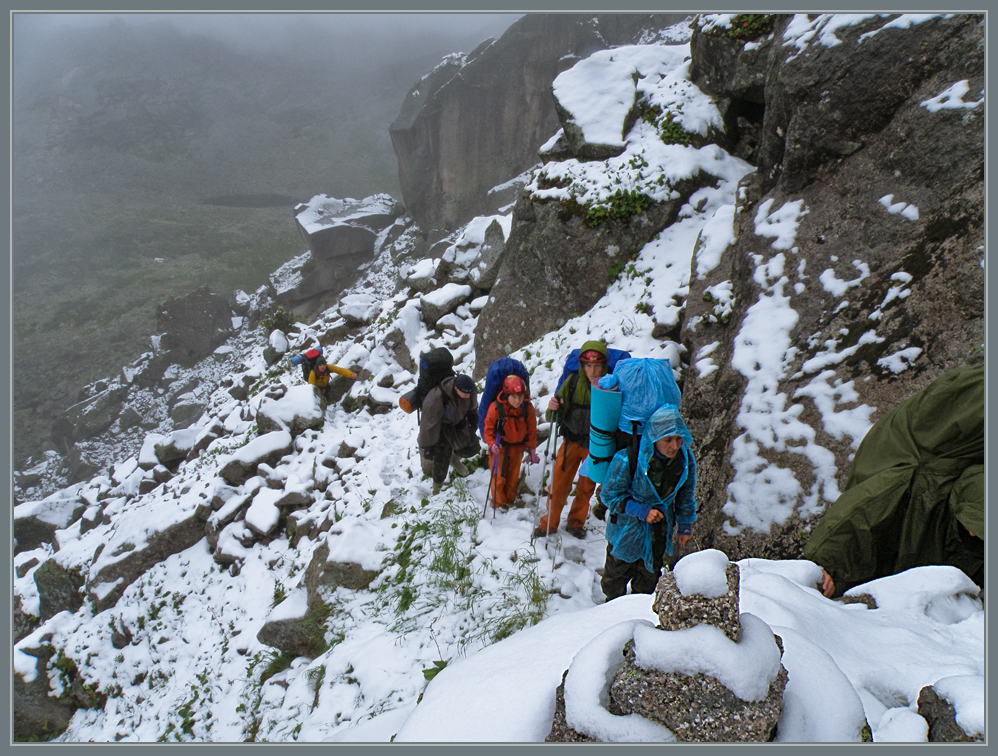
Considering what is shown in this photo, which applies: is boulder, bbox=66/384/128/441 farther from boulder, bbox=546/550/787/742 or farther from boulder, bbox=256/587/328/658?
boulder, bbox=546/550/787/742

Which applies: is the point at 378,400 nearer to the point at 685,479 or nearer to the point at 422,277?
the point at 422,277

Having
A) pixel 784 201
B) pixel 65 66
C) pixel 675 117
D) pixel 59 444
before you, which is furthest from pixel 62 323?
pixel 65 66

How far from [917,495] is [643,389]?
55.5 inches

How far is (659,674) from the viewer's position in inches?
57.7

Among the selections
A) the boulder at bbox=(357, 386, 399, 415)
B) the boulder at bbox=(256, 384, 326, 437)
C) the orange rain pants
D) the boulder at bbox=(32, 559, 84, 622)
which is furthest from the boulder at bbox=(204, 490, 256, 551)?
the orange rain pants

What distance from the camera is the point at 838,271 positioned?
438 centimetres

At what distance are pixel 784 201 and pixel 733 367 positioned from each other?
222 centimetres

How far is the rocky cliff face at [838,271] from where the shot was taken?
Answer: 3.57 meters

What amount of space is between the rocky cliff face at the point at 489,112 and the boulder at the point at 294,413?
72.2 ft

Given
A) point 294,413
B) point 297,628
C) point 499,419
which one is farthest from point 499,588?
point 294,413

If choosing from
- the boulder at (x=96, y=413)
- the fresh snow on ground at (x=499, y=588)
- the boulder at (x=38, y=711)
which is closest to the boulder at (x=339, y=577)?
the fresh snow on ground at (x=499, y=588)

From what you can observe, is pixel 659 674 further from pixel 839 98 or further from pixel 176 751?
pixel 839 98

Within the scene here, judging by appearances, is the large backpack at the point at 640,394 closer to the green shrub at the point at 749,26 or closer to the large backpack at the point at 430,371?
the large backpack at the point at 430,371

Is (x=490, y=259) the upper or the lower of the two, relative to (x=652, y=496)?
upper
